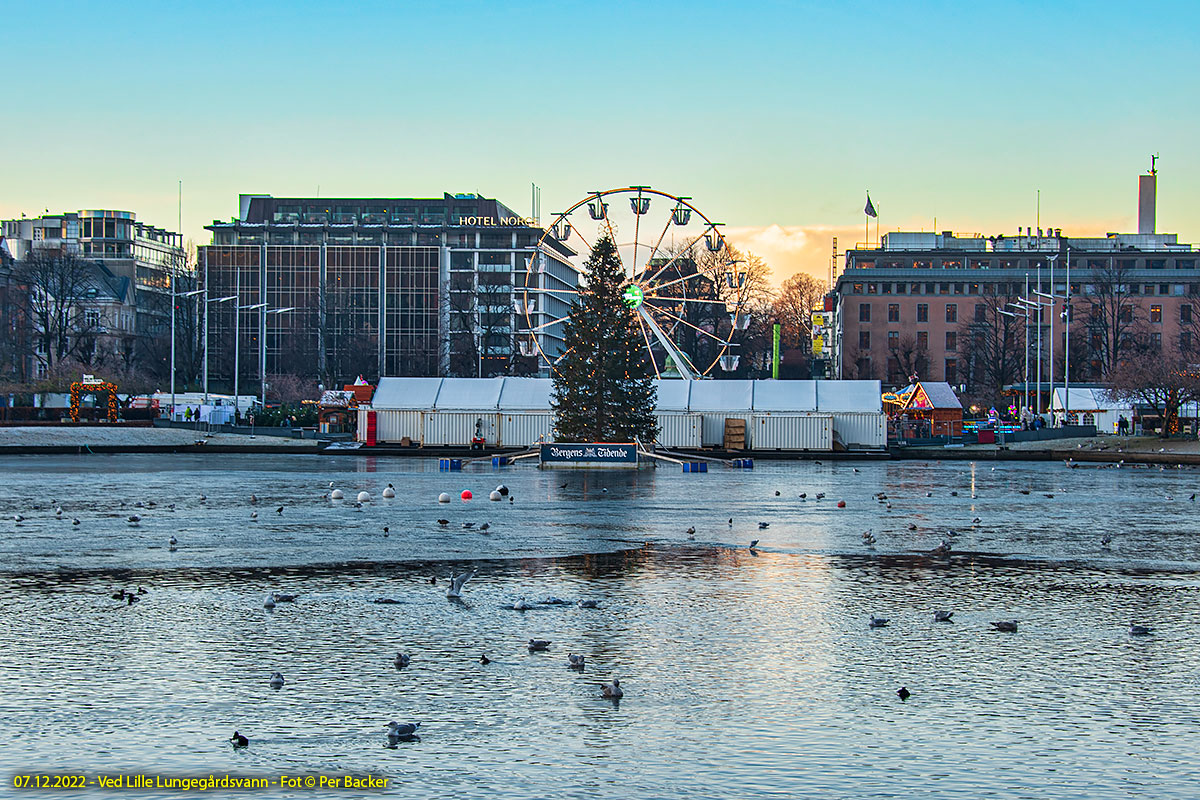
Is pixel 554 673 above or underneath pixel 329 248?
underneath

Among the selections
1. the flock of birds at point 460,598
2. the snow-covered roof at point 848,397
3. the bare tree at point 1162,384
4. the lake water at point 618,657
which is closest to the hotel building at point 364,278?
the snow-covered roof at point 848,397

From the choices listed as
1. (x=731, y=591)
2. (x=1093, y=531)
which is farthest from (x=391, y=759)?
(x=1093, y=531)

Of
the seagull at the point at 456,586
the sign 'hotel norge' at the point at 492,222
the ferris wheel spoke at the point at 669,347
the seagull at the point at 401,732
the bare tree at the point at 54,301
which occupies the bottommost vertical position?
the seagull at the point at 401,732

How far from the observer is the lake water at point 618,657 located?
10523 mm

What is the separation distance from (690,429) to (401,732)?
62.0 m

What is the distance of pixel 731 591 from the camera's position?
1950cm

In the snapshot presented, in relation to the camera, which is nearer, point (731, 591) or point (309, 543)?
point (731, 591)

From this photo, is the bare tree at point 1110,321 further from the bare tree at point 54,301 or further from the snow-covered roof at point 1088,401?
the bare tree at point 54,301

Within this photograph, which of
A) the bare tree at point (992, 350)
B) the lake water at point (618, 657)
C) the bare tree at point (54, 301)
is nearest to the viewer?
the lake water at point (618, 657)

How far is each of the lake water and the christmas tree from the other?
3341 centimetres

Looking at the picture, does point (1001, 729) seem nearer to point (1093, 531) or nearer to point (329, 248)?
point (1093, 531)

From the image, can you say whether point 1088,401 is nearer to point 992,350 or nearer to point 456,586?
point 992,350

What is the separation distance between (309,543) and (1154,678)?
53.8ft

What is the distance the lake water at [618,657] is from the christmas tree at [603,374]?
33414 mm
